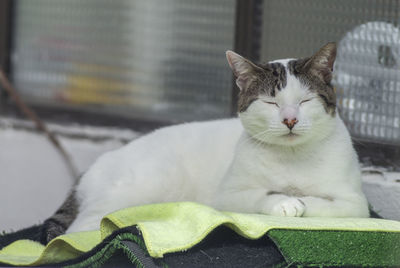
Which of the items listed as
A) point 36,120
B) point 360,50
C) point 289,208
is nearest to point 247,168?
point 289,208

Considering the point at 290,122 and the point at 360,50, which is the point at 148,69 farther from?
the point at 290,122

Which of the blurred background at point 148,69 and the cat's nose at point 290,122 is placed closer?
the cat's nose at point 290,122

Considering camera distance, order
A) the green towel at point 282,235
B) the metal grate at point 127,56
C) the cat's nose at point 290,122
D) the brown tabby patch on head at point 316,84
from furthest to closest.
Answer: the metal grate at point 127,56, the brown tabby patch on head at point 316,84, the cat's nose at point 290,122, the green towel at point 282,235

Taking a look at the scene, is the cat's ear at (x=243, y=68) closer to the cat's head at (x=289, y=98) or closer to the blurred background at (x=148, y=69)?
the cat's head at (x=289, y=98)

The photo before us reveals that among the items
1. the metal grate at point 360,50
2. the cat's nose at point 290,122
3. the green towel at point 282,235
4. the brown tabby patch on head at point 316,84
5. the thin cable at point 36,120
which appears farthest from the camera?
the thin cable at point 36,120

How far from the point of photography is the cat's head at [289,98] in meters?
2.09

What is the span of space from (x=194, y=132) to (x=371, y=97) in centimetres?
76

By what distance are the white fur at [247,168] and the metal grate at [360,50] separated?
0.53 m

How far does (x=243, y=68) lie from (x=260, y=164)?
0.33 metres

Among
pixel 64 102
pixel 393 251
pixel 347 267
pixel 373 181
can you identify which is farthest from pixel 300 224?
pixel 64 102

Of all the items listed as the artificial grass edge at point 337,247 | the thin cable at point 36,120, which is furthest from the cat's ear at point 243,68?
the thin cable at point 36,120

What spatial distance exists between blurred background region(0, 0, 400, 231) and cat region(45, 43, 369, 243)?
54 cm

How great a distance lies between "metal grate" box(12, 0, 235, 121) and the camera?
11.1 feet

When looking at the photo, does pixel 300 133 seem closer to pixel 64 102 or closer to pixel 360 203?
pixel 360 203
